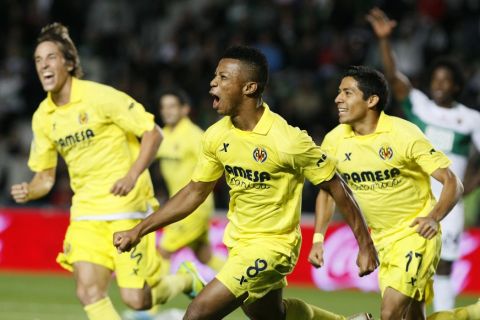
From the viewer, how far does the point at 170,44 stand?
61.6ft

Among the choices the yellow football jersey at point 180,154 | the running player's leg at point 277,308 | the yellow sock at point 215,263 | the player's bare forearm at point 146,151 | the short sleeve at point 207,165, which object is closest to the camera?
the short sleeve at point 207,165

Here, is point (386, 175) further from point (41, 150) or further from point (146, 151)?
point (41, 150)

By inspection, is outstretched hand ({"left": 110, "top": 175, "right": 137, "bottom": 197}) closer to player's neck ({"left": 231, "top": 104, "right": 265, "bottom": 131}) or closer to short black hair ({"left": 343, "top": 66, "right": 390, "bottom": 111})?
player's neck ({"left": 231, "top": 104, "right": 265, "bottom": 131})

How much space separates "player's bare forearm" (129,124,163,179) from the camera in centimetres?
822

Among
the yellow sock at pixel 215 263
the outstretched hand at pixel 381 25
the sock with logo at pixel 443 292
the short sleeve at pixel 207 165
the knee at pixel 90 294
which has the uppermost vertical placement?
the outstretched hand at pixel 381 25

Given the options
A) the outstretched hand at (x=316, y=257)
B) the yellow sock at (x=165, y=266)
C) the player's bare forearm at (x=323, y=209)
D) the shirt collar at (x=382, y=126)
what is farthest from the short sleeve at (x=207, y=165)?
the yellow sock at (x=165, y=266)

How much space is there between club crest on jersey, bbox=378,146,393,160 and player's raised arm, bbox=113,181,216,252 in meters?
1.25

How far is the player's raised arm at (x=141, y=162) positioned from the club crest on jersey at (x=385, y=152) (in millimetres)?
1775

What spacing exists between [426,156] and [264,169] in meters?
1.21

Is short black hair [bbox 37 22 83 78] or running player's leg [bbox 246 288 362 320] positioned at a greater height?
short black hair [bbox 37 22 83 78]

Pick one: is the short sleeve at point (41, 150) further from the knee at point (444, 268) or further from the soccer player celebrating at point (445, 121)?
the knee at point (444, 268)

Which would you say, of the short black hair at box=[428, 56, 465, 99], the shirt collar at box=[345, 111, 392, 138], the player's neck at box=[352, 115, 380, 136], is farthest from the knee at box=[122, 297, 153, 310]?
the short black hair at box=[428, 56, 465, 99]

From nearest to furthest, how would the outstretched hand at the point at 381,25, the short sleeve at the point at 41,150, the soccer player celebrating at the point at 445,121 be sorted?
the short sleeve at the point at 41,150
the outstretched hand at the point at 381,25
the soccer player celebrating at the point at 445,121

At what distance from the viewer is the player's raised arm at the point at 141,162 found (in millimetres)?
8008
